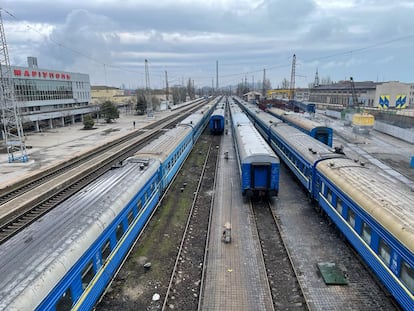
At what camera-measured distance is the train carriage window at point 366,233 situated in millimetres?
10594

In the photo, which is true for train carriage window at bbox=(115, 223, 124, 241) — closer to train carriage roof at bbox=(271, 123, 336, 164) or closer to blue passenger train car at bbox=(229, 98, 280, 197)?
blue passenger train car at bbox=(229, 98, 280, 197)

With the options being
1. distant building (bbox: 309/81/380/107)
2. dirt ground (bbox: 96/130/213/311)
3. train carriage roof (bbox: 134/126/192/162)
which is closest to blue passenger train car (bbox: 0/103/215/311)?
dirt ground (bbox: 96/130/213/311)

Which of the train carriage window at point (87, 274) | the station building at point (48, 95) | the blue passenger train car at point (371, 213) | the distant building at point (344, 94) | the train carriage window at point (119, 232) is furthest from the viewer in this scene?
the distant building at point (344, 94)

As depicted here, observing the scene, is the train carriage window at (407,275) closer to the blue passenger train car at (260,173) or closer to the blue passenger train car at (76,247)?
the blue passenger train car at (76,247)

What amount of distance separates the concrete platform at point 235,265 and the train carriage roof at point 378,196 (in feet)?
15.2

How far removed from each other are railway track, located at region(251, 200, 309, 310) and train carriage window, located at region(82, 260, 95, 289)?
6.14m

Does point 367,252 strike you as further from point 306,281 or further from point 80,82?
point 80,82

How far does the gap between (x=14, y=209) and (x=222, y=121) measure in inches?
1245

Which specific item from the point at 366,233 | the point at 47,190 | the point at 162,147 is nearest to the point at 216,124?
the point at 162,147

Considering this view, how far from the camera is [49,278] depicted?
667cm

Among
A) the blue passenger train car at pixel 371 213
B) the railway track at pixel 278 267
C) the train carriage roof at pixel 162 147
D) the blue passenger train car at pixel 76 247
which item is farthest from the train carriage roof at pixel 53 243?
the blue passenger train car at pixel 371 213

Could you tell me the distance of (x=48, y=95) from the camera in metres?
61.1

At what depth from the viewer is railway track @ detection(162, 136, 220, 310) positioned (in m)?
10.4

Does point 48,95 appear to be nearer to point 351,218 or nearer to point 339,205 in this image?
point 339,205
